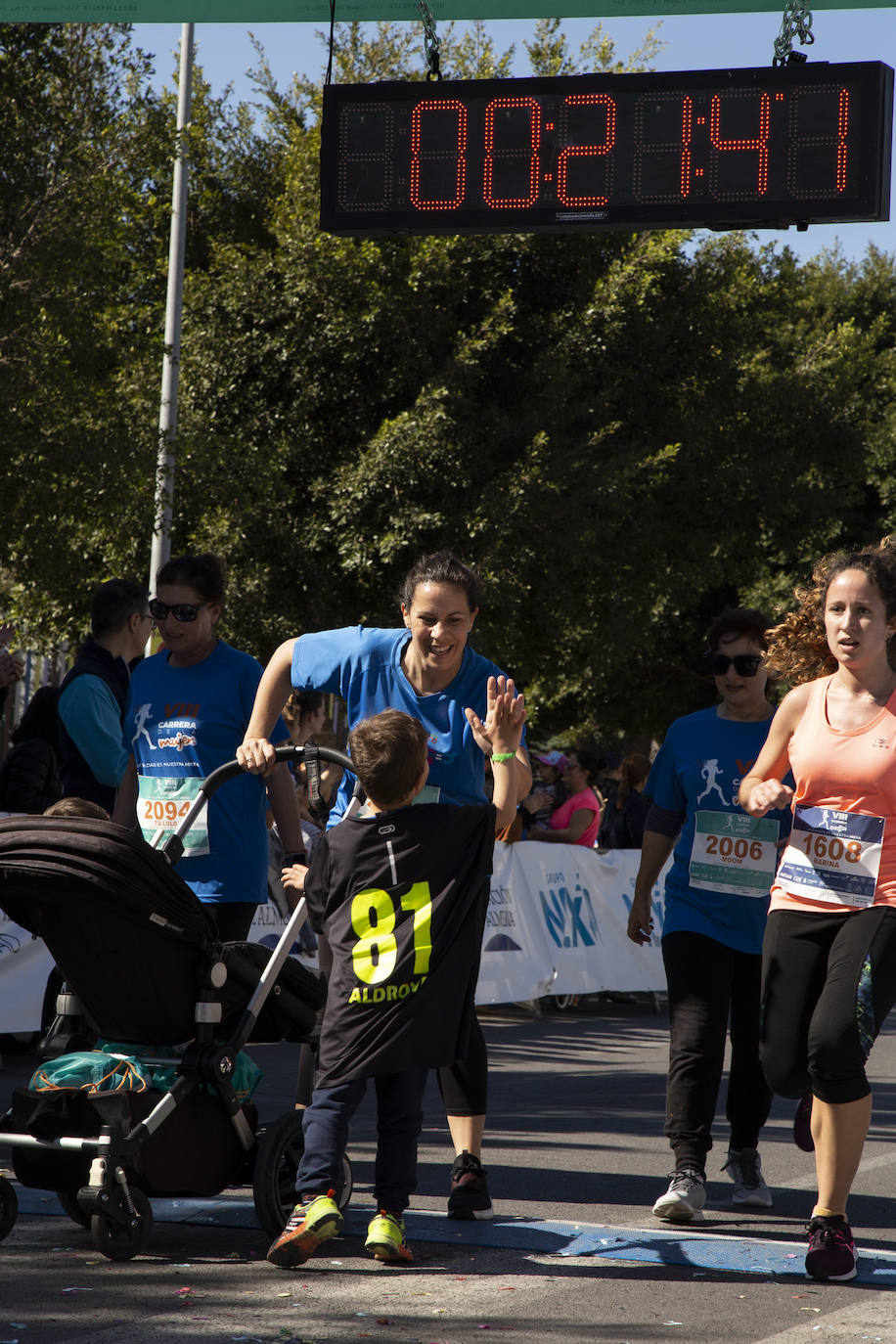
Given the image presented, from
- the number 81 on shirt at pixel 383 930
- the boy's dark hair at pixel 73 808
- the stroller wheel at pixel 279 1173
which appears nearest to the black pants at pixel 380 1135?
the stroller wheel at pixel 279 1173

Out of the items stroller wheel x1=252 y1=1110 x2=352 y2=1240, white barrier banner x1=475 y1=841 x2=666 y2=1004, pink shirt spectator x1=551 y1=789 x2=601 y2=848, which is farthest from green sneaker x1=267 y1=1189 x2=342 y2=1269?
pink shirt spectator x1=551 y1=789 x2=601 y2=848

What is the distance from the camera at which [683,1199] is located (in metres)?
5.39

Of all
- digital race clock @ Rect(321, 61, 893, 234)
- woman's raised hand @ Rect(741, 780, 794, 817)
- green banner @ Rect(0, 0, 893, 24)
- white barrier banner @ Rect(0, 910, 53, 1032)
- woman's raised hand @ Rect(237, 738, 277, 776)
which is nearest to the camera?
woman's raised hand @ Rect(741, 780, 794, 817)

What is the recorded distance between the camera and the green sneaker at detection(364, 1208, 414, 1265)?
461 centimetres

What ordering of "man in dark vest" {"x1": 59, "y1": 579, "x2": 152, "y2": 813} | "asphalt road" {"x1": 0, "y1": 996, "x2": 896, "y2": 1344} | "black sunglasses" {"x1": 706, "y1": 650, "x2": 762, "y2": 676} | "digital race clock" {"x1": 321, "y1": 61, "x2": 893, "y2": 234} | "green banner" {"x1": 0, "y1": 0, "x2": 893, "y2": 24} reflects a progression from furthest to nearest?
"man in dark vest" {"x1": 59, "y1": 579, "x2": 152, "y2": 813} < "green banner" {"x1": 0, "y1": 0, "x2": 893, "y2": 24} < "digital race clock" {"x1": 321, "y1": 61, "x2": 893, "y2": 234} < "black sunglasses" {"x1": 706, "y1": 650, "x2": 762, "y2": 676} < "asphalt road" {"x1": 0, "y1": 996, "x2": 896, "y2": 1344}

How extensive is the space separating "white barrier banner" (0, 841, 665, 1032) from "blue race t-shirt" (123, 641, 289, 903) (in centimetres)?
486

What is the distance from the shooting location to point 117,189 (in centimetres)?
1531

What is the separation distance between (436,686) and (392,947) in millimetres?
980

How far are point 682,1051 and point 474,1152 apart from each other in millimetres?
803

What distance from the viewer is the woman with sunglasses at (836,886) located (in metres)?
4.74

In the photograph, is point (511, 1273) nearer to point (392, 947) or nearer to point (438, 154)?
point (392, 947)

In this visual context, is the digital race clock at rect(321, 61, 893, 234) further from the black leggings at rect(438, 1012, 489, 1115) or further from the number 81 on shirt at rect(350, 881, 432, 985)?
the black leggings at rect(438, 1012, 489, 1115)

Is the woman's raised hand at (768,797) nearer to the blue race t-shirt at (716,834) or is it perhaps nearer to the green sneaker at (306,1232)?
the blue race t-shirt at (716,834)

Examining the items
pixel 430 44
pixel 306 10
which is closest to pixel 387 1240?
pixel 430 44
